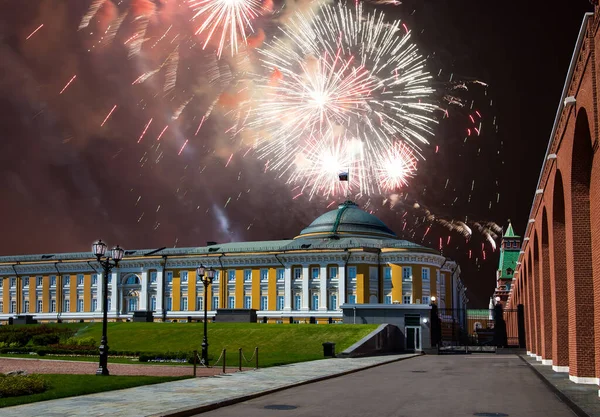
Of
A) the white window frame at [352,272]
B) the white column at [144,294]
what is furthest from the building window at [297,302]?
the white column at [144,294]

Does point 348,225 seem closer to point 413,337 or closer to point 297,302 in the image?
point 297,302

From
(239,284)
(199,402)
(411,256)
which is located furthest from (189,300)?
(199,402)

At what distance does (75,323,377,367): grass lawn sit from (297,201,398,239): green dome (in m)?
39.6

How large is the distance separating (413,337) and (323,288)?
2985 cm

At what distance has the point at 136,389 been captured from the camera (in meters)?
22.2

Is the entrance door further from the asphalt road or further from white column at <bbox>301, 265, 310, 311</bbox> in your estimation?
the asphalt road

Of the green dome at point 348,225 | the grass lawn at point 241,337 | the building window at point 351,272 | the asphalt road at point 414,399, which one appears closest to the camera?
the asphalt road at point 414,399

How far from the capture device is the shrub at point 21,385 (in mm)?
19375

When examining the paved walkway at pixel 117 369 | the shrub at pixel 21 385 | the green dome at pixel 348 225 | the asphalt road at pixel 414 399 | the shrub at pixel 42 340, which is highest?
the green dome at pixel 348 225

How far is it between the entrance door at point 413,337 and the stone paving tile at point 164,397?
36.8 metres

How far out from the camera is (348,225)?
104500mm

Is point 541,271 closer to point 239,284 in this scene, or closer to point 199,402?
point 199,402

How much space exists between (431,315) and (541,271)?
30.4 meters

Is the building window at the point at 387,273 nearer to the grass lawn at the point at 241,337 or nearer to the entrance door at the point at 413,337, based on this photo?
the entrance door at the point at 413,337
